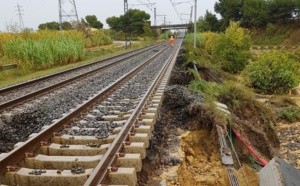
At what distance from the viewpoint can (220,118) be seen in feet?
18.9

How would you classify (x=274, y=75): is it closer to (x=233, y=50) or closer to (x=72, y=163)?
(x=233, y=50)

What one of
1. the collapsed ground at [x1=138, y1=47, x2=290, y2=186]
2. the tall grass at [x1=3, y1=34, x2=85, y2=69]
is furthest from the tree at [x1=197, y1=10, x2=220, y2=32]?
the collapsed ground at [x1=138, y1=47, x2=290, y2=186]

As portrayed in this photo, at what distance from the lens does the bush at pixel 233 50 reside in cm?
2421

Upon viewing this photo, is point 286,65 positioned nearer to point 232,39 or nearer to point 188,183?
point 232,39

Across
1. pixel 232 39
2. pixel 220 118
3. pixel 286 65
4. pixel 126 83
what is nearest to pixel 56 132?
pixel 220 118

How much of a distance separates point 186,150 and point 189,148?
131 mm

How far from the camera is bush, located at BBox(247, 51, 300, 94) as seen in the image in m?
16.6

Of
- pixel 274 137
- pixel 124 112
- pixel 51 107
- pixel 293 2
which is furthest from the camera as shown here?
pixel 293 2

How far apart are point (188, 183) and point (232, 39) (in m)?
21.7

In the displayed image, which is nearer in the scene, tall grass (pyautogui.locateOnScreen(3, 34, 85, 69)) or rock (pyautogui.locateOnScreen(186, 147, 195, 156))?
rock (pyautogui.locateOnScreen(186, 147, 195, 156))

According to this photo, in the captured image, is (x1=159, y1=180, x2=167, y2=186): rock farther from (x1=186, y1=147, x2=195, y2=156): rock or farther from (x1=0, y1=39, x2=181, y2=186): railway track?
(x1=186, y1=147, x2=195, y2=156): rock

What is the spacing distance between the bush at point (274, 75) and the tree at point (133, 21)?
242 ft

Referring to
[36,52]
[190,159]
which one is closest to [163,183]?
[190,159]

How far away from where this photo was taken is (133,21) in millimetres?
91312
